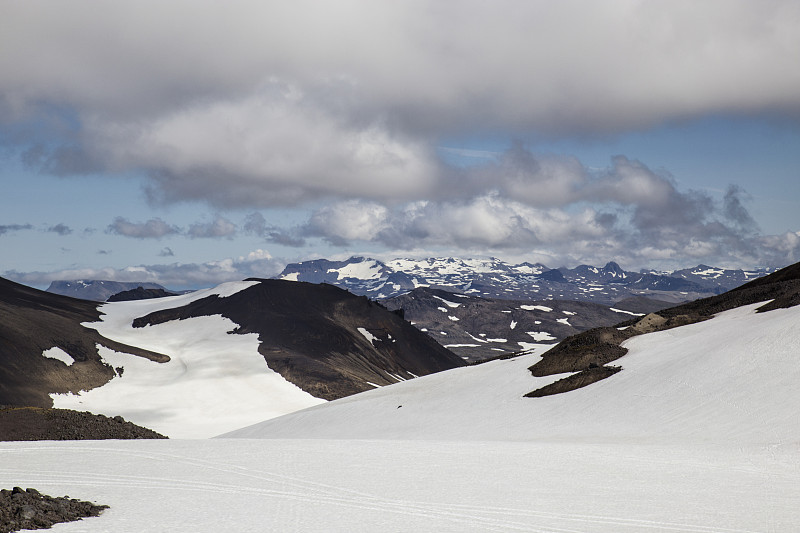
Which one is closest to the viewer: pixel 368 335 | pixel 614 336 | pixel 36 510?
pixel 36 510

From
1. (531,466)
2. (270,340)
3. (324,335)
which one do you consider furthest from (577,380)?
(324,335)

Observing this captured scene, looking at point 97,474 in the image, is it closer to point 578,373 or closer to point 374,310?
point 578,373

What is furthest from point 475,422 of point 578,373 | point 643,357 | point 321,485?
point 321,485

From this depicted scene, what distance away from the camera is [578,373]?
133 feet

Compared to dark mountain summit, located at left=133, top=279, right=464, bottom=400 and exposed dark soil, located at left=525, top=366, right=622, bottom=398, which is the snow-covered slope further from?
dark mountain summit, located at left=133, top=279, right=464, bottom=400

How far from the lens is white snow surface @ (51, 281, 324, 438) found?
250 feet

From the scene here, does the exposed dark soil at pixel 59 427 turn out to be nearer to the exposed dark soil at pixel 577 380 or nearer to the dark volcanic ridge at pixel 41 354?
the exposed dark soil at pixel 577 380

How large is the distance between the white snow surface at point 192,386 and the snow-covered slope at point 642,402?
30.6 metres

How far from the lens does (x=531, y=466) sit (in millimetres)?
20516

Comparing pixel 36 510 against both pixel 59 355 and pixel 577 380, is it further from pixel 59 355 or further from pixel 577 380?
pixel 59 355

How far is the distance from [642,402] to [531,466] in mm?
14855

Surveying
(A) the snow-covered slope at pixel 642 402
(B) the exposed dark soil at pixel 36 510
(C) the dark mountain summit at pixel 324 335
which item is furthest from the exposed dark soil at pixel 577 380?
Answer: (C) the dark mountain summit at pixel 324 335

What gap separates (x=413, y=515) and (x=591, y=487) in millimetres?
5744

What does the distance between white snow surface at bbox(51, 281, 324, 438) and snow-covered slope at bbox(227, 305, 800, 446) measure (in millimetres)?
30627
